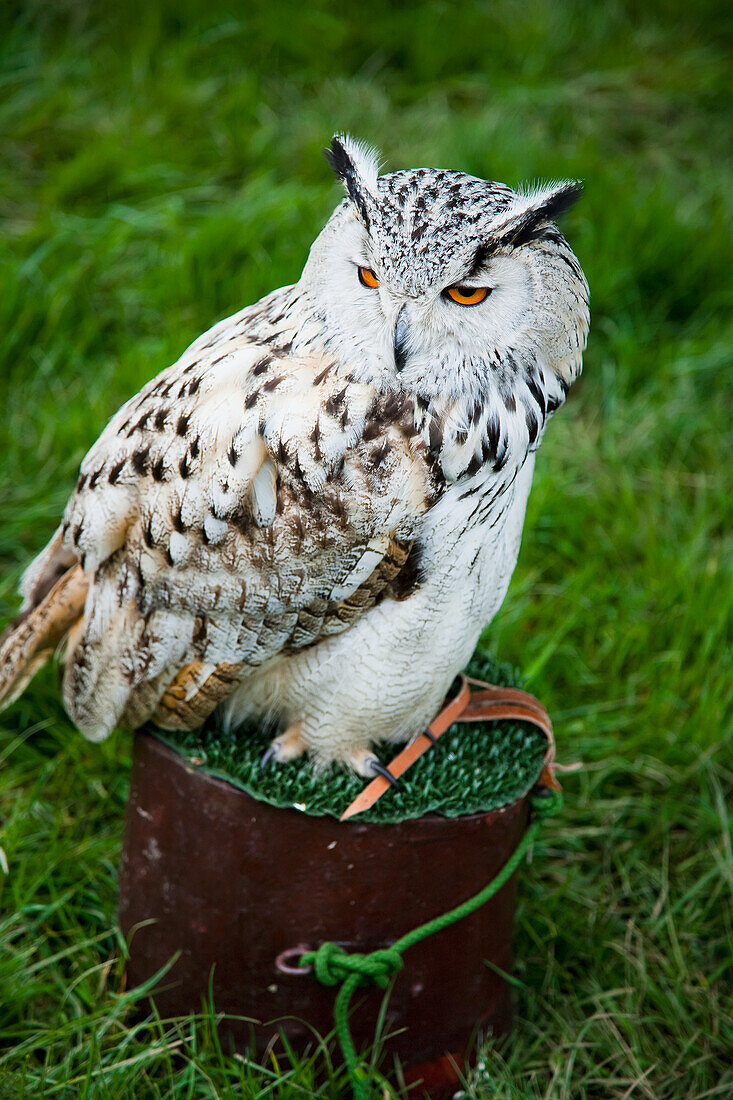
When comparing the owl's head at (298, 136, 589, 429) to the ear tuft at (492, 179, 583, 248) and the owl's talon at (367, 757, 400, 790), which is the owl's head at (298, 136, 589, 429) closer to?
the ear tuft at (492, 179, 583, 248)

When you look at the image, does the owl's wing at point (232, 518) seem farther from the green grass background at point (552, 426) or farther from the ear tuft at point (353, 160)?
the green grass background at point (552, 426)

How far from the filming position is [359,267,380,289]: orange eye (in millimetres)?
1632

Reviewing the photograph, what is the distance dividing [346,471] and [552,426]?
7.05 ft

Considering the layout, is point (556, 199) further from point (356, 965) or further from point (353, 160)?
point (356, 965)

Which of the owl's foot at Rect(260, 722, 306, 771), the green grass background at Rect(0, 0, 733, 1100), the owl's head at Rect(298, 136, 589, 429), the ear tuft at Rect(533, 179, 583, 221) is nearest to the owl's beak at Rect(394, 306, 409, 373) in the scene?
the owl's head at Rect(298, 136, 589, 429)

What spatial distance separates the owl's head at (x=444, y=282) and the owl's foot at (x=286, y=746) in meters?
0.75

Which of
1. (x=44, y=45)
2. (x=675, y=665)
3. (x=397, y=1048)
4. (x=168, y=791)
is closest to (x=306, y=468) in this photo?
(x=168, y=791)

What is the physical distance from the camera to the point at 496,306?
1.64m

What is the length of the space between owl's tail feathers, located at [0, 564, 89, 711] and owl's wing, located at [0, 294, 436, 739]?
0.06 metres

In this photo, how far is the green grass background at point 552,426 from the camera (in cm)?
228

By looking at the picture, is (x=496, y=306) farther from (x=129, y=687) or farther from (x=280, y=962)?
(x=280, y=962)

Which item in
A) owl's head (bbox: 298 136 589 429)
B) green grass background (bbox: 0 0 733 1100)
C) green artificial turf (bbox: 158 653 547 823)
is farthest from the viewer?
green grass background (bbox: 0 0 733 1100)

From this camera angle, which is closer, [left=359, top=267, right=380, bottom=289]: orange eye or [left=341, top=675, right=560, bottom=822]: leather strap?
[left=359, top=267, right=380, bottom=289]: orange eye

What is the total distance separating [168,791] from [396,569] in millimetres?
686
